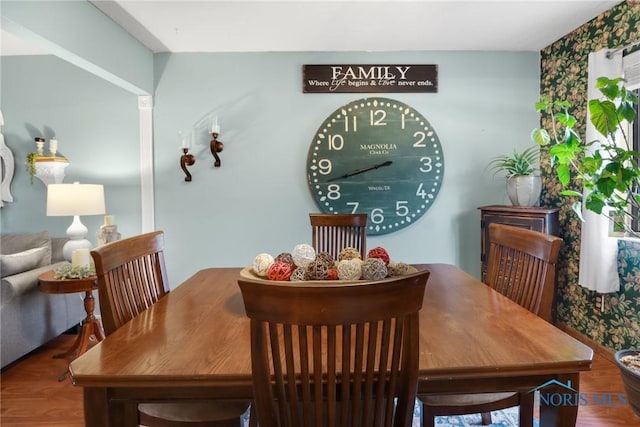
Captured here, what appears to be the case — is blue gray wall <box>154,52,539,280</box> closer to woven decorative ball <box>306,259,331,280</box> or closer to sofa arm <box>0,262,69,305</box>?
sofa arm <box>0,262,69,305</box>

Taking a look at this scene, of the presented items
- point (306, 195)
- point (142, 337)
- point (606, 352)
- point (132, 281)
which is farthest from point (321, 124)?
point (606, 352)

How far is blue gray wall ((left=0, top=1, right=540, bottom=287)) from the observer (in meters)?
3.00

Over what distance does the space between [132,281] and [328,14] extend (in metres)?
1.98

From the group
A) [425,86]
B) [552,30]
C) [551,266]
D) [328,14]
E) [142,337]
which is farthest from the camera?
[425,86]

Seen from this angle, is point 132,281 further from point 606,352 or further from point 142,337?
point 606,352

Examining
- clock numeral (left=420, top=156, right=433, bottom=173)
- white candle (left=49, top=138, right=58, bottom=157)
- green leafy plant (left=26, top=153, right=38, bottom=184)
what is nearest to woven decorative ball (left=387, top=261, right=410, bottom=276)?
clock numeral (left=420, top=156, right=433, bottom=173)

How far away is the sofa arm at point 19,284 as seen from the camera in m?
→ 2.22

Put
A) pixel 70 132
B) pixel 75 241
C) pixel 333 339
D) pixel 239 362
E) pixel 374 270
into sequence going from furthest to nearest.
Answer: pixel 70 132 < pixel 75 241 < pixel 374 270 < pixel 239 362 < pixel 333 339

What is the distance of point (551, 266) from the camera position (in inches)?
51.1

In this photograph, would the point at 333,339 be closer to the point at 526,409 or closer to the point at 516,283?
the point at 526,409

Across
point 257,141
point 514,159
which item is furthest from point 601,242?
point 257,141

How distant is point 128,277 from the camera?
1.36m

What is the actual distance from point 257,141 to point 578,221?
2.46 metres

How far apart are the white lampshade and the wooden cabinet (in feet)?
9.45
